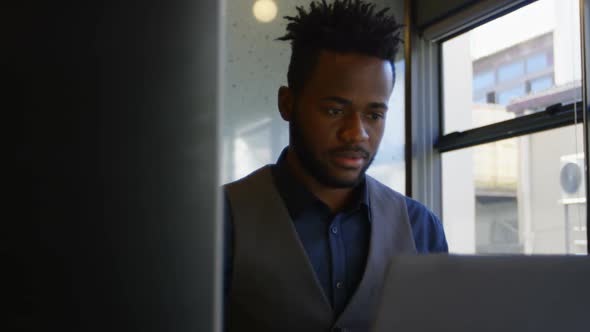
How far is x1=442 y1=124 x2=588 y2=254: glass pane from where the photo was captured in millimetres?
2016

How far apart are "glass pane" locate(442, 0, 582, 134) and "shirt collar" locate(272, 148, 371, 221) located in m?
1.09

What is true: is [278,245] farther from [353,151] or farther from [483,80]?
[483,80]

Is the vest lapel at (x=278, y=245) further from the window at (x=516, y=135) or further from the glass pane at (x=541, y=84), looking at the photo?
the glass pane at (x=541, y=84)

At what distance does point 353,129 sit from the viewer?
129 centimetres

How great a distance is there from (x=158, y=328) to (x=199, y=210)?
0.04 meters

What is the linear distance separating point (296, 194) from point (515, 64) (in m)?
1.40

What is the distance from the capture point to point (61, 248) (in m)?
0.19

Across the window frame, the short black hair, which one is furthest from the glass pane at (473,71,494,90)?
the short black hair

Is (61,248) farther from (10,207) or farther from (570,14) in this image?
(570,14)

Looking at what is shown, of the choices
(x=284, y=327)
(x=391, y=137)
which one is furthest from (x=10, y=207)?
(x=391, y=137)

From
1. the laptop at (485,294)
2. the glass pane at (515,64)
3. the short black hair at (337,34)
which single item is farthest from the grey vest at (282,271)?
the glass pane at (515,64)

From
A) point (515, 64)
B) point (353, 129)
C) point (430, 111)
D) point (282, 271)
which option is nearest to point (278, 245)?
point (282, 271)

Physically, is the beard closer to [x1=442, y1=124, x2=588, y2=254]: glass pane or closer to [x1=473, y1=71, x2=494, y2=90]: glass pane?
[x1=442, y1=124, x2=588, y2=254]: glass pane

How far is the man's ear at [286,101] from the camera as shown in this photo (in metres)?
1.41
